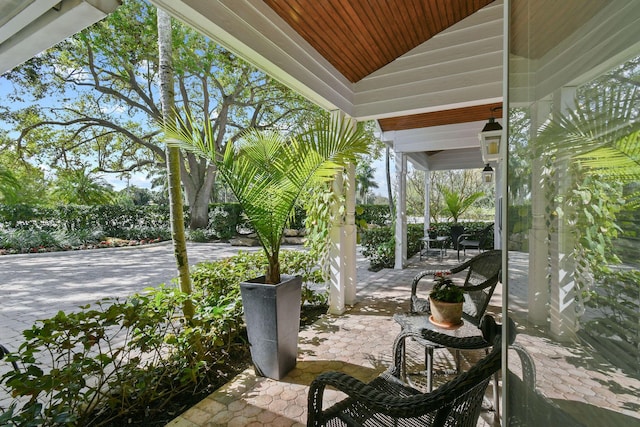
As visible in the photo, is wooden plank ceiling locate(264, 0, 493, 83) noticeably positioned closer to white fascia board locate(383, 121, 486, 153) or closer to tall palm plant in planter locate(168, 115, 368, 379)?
tall palm plant in planter locate(168, 115, 368, 379)

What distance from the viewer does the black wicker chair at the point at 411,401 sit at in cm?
97

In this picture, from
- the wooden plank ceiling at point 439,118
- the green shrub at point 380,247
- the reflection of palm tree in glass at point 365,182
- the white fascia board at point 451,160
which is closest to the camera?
the wooden plank ceiling at point 439,118

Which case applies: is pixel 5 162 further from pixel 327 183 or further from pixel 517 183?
pixel 517 183

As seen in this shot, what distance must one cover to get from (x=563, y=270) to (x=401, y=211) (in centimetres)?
613

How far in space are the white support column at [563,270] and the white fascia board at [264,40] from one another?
1963mm

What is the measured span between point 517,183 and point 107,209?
14.4 meters

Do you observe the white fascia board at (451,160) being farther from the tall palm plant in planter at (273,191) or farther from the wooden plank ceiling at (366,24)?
the tall palm plant in planter at (273,191)

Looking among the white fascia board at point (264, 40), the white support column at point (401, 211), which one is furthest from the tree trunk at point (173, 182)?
the white support column at point (401, 211)

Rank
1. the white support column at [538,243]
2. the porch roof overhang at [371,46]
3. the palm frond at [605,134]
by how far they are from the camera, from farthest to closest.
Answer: the porch roof overhang at [371,46] < the white support column at [538,243] < the palm frond at [605,134]

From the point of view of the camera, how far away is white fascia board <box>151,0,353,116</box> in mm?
1872

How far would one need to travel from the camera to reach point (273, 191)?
246 cm

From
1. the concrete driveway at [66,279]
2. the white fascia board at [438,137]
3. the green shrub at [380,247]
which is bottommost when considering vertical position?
the concrete driveway at [66,279]

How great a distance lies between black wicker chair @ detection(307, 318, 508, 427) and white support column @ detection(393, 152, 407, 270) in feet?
16.8

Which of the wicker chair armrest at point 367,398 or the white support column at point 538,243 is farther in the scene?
the wicker chair armrest at point 367,398
